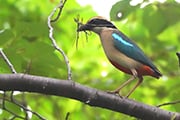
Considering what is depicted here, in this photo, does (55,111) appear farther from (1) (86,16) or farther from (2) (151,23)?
(2) (151,23)

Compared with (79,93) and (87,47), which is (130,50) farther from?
(87,47)

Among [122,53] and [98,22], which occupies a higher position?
Result: [98,22]

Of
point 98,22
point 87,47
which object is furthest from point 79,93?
point 87,47

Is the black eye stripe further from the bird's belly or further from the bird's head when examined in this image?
the bird's belly

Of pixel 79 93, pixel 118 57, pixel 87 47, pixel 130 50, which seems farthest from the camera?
pixel 87 47

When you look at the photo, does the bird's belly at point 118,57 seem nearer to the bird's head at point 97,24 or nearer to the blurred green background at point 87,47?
the bird's head at point 97,24

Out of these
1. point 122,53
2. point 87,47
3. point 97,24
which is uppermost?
point 97,24

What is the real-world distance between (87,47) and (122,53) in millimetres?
2832

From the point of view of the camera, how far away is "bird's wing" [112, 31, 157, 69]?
128 inches

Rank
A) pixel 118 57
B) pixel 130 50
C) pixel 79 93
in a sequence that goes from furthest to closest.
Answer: pixel 130 50, pixel 118 57, pixel 79 93

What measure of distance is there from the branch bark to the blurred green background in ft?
1.74

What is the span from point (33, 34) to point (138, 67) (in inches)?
27.5

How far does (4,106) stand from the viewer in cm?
296

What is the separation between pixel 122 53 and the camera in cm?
326
